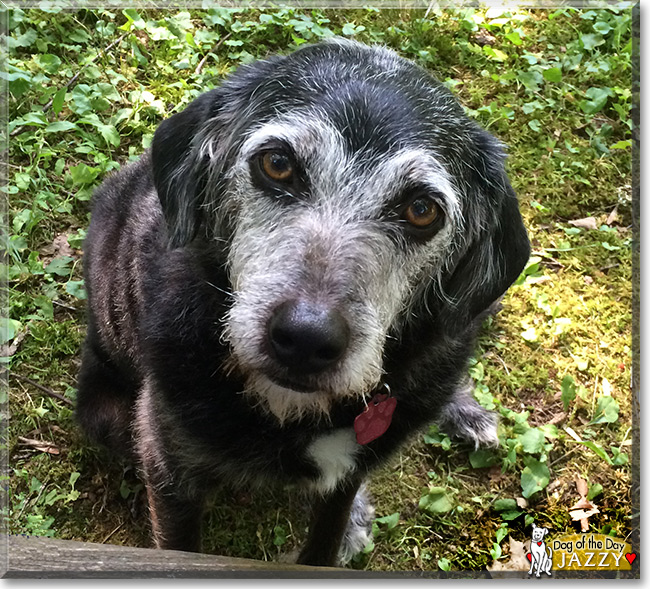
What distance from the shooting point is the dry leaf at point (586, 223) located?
419 centimetres

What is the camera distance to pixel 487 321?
3.94 m

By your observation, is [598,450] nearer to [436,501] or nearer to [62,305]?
[436,501]

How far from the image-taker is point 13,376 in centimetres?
335

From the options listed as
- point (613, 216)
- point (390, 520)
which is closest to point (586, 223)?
point (613, 216)

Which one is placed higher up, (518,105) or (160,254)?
(518,105)

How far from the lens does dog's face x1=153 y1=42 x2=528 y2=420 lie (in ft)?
6.26

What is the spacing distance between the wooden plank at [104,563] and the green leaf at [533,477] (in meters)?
1.54

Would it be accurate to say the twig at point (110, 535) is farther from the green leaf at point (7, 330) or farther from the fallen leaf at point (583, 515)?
the fallen leaf at point (583, 515)

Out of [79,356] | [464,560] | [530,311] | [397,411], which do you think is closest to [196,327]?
[397,411]

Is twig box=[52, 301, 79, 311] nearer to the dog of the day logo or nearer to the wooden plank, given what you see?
the wooden plank

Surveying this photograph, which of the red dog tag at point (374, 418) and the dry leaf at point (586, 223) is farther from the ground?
the dry leaf at point (586, 223)

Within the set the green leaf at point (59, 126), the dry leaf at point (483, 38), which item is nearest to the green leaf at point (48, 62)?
the green leaf at point (59, 126)

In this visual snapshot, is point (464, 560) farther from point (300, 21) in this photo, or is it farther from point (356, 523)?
point (300, 21)

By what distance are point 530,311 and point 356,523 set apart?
5.52ft
